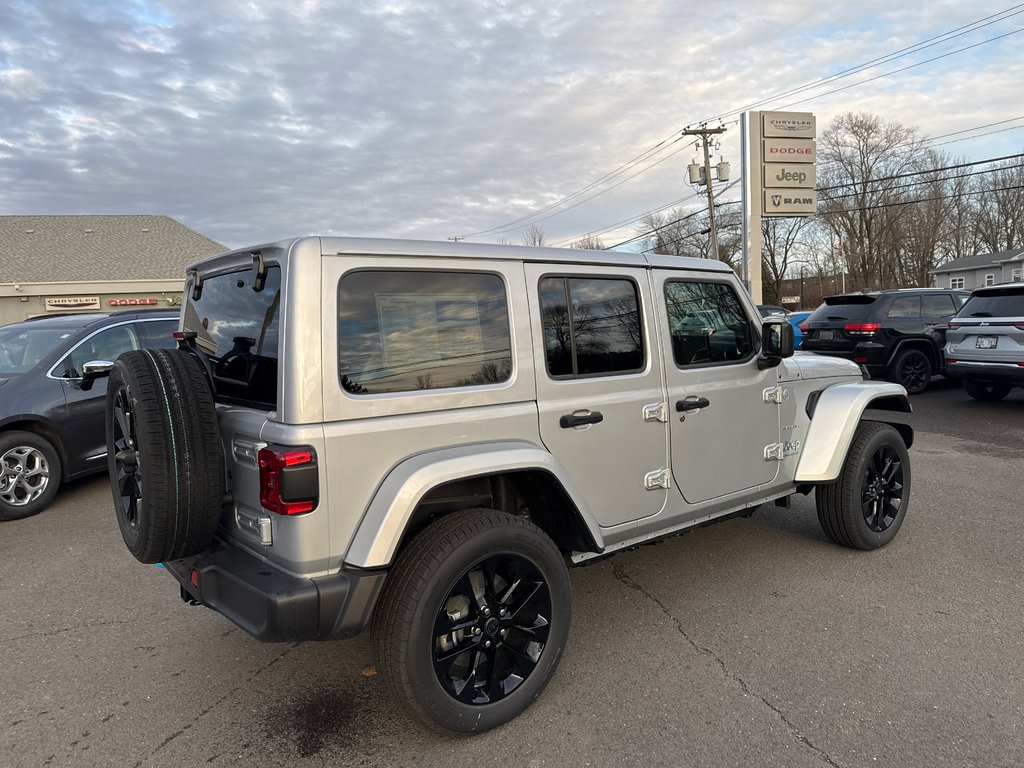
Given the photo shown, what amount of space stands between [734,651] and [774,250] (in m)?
64.9

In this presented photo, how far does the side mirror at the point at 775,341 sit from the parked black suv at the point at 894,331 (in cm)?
790

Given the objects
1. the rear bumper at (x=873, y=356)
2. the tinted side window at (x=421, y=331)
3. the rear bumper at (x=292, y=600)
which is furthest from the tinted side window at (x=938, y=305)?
the rear bumper at (x=292, y=600)

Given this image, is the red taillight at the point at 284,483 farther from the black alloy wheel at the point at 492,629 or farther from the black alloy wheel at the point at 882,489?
the black alloy wheel at the point at 882,489

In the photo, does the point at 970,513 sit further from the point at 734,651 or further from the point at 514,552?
the point at 514,552

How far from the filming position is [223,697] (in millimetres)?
2998

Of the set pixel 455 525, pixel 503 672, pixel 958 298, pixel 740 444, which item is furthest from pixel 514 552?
pixel 958 298

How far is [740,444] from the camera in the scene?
375 centimetres

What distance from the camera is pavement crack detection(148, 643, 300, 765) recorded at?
2683 mm

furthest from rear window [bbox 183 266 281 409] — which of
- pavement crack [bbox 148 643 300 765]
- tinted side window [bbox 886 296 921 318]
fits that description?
tinted side window [bbox 886 296 921 318]

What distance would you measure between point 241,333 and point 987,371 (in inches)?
384

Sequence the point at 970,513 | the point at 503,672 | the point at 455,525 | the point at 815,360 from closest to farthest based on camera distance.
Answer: the point at 455,525 < the point at 503,672 < the point at 815,360 < the point at 970,513

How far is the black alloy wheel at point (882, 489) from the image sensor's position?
4387 mm

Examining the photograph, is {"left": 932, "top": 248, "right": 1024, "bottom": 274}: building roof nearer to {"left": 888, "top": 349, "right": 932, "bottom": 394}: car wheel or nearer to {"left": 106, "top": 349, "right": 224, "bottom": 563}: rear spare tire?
{"left": 888, "top": 349, "right": 932, "bottom": 394}: car wheel

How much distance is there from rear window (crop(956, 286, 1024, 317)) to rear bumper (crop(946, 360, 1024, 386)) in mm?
664
